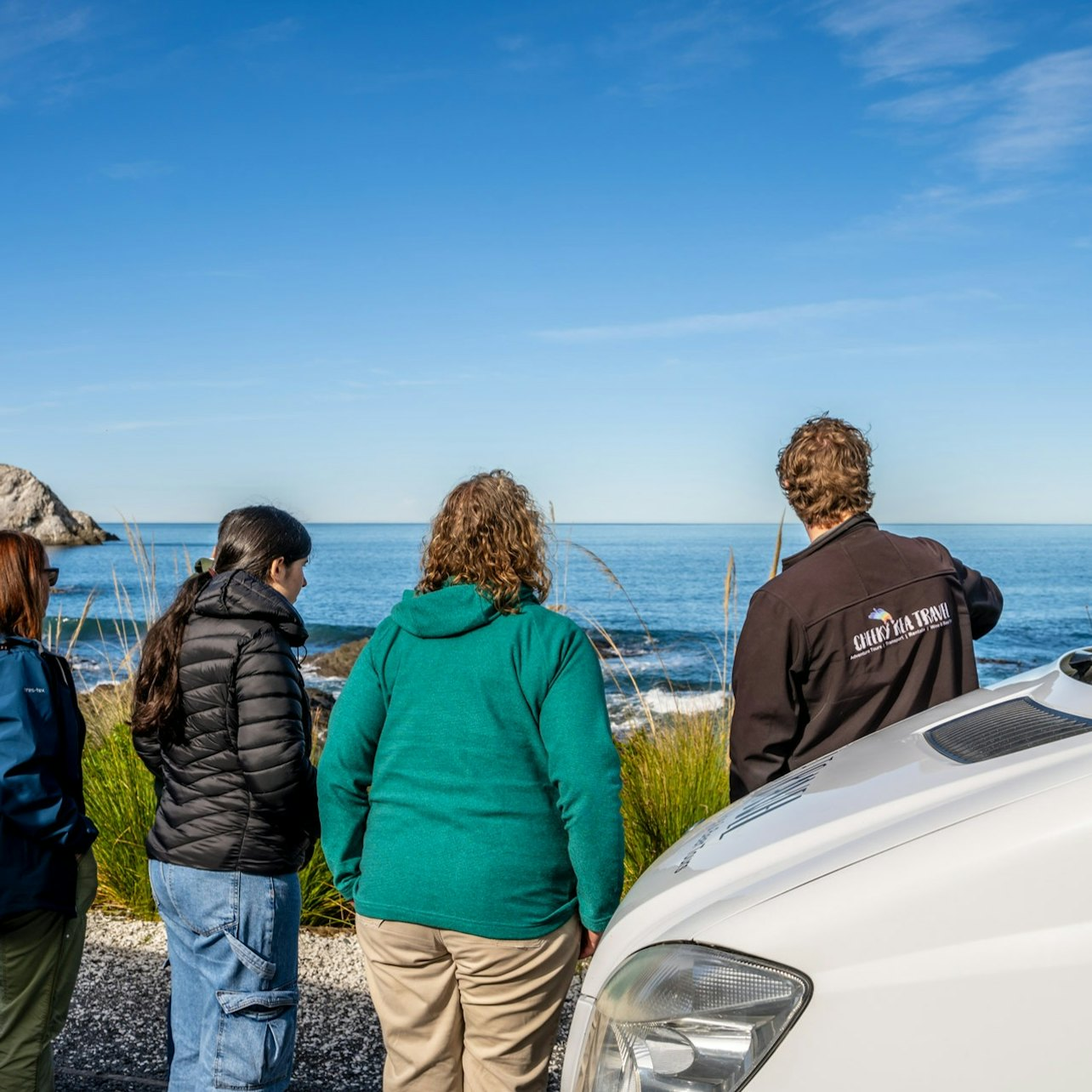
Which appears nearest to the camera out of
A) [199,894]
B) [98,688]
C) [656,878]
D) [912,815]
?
[912,815]

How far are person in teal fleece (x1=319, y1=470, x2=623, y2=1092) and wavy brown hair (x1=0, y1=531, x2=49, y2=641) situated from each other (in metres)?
1.07

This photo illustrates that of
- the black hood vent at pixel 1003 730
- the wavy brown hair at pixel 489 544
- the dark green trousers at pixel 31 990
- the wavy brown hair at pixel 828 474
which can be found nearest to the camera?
the black hood vent at pixel 1003 730

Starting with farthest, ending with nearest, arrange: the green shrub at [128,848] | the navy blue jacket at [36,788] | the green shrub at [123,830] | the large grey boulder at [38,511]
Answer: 1. the large grey boulder at [38,511]
2. the green shrub at [123,830]
3. the green shrub at [128,848]
4. the navy blue jacket at [36,788]

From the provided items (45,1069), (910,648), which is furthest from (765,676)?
(45,1069)

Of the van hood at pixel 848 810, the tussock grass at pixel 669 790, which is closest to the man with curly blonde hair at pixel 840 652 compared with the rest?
the van hood at pixel 848 810

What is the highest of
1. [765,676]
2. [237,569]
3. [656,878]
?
[237,569]

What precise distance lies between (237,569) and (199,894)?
923mm

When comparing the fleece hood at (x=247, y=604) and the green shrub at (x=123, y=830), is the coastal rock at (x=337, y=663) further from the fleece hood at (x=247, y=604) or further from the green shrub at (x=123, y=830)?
the fleece hood at (x=247, y=604)

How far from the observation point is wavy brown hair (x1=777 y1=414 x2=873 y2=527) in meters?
3.22

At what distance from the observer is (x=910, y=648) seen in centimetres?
304

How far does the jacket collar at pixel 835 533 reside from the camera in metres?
3.14

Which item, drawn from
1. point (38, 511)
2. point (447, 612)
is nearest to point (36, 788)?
point (447, 612)

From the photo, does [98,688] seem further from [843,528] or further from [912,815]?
[912,815]

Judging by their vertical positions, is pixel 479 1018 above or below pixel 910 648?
below
